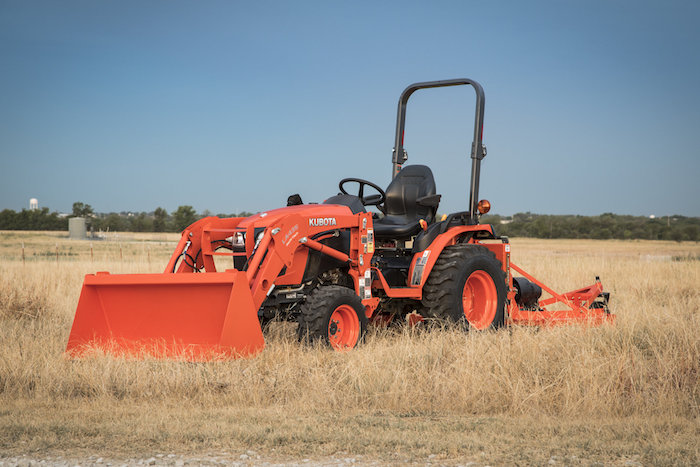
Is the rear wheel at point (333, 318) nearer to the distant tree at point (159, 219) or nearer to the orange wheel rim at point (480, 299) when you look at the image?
the orange wheel rim at point (480, 299)

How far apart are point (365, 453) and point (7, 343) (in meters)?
4.66

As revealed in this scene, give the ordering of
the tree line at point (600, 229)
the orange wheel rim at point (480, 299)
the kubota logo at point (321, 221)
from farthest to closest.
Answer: the tree line at point (600, 229)
the orange wheel rim at point (480, 299)
the kubota logo at point (321, 221)

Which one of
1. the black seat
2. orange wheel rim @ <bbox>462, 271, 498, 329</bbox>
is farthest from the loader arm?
orange wheel rim @ <bbox>462, 271, 498, 329</bbox>

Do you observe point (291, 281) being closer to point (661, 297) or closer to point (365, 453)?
point (365, 453)

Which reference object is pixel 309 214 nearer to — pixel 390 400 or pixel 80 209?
pixel 390 400

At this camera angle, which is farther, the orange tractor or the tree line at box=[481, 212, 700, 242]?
the tree line at box=[481, 212, 700, 242]

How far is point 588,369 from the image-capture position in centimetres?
583

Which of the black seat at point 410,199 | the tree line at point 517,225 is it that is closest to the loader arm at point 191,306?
the black seat at point 410,199

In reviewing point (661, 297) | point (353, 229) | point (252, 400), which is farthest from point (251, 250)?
point (661, 297)

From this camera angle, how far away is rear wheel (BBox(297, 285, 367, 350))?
641 centimetres

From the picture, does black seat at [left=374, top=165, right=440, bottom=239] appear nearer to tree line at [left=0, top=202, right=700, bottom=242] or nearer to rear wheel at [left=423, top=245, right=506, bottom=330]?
rear wheel at [left=423, top=245, right=506, bottom=330]

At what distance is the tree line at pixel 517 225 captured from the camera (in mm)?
55709

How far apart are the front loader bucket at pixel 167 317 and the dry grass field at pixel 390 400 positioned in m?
0.23

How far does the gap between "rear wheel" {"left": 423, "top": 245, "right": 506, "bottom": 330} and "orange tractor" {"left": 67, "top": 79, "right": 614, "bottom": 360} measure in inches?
0.5
